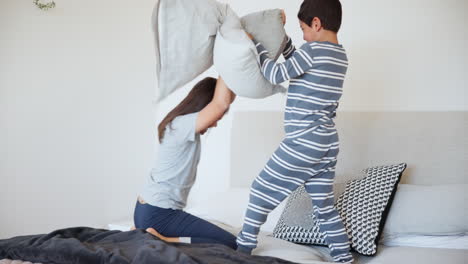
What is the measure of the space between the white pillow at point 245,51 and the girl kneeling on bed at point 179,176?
13 centimetres

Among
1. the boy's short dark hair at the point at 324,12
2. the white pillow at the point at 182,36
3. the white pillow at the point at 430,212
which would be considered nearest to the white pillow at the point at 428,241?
the white pillow at the point at 430,212

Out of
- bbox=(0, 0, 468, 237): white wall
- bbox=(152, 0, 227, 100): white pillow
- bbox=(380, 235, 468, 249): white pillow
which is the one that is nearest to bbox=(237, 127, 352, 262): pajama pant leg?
bbox=(380, 235, 468, 249): white pillow

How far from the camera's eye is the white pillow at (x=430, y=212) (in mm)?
2123

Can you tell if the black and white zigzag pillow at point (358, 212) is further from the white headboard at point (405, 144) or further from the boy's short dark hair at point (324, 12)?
the boy's short dark hair at point (324, 12)

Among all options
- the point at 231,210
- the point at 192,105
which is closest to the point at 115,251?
the point at 192,105

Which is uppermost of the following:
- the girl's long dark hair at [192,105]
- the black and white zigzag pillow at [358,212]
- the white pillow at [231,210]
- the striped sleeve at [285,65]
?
the striped sleeve at [285,65]

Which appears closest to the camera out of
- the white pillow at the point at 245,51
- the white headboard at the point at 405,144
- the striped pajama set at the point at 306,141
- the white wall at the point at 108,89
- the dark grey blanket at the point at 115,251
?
the dark grey blanket at the point at 115,251

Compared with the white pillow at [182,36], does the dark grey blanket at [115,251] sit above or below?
below

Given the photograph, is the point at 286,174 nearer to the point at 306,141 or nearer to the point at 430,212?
the point at 306,141

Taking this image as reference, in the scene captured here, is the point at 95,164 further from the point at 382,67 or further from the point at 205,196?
the point at 382,67

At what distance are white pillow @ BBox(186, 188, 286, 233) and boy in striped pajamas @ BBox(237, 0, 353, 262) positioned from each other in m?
0.62

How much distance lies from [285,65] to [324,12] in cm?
30

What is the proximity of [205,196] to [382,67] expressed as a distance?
5.06 ft

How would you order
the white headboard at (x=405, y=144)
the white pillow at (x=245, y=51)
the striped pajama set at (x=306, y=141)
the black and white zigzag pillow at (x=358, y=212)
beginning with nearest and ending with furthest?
the white pillow at (x=245, y=51) < the striped pajama set at (x=306, y=141) < the black and white zigzag pillow at (x=358, y=212) < the white headboard at (x=405, y=144)
